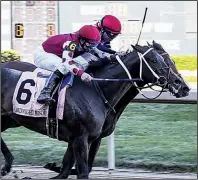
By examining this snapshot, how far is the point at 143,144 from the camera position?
916 centimetres

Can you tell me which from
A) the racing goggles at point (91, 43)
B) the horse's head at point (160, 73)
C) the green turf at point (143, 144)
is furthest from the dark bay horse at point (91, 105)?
the green turf at point (143, 144)

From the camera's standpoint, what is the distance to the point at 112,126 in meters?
6.58

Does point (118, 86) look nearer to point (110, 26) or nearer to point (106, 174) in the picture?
point (110, 26)

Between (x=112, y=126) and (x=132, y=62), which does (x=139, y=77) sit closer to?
(x=132, y=62)

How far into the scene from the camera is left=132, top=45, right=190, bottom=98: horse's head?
629cm

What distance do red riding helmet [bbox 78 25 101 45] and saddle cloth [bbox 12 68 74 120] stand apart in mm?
377

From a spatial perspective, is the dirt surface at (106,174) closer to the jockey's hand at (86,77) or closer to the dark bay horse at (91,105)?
the dark bay horse at (91,105)

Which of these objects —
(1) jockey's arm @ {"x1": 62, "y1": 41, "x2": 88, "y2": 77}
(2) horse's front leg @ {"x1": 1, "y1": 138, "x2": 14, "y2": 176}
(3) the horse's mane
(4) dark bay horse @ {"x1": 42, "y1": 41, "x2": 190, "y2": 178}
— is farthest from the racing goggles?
(2) horse's front leg @ {"x1": 1, "y1": 138, "x2": 14, "y2": 176}

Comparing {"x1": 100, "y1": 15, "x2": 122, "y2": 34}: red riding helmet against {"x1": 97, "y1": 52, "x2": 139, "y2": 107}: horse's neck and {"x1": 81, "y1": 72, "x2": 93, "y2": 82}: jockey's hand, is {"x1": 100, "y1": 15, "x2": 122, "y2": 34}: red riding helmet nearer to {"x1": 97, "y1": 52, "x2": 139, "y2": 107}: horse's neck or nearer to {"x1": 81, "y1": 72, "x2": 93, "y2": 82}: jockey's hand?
{"x1": 97, "y1": 52, "x2": 139, "y2": 107}: horse's neck

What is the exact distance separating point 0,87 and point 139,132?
151 inches

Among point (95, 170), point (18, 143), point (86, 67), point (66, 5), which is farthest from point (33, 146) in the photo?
point (66, 5)

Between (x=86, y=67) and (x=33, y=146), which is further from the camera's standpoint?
(x=33, y=146)

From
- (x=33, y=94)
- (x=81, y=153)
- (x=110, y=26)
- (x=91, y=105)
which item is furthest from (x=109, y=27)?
(x=81, y=153)

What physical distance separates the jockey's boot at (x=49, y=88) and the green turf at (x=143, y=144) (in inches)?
80.4
